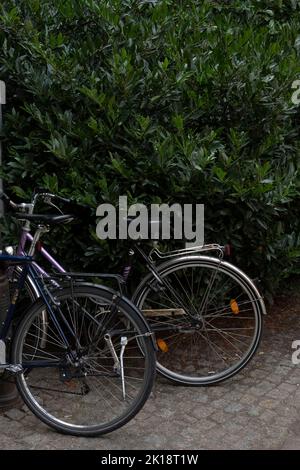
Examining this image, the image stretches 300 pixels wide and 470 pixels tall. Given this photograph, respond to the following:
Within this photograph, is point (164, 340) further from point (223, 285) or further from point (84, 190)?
point (84, 190)

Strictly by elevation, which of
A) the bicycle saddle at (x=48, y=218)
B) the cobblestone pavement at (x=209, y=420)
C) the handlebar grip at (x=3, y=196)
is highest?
the handlebar grip at (x=3, y=196)

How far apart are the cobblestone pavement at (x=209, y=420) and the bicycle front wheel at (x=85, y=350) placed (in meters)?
0.11

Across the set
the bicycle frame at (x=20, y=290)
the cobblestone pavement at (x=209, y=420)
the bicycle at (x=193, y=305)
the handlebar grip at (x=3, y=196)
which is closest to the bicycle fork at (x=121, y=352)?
the bicycle frame at (x=20, y=290)

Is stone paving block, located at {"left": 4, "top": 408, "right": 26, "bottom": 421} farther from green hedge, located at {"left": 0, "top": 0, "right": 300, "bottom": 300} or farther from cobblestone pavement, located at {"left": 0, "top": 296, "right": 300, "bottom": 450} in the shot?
green hedge, located at {"left": 0, "top": 0, "right": 300, "bottom": 300}

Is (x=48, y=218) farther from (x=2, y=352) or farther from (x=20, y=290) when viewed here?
(x=2, y=352)

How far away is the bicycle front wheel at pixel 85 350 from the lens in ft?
11.3

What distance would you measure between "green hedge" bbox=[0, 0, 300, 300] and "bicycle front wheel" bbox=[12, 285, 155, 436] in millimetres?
585

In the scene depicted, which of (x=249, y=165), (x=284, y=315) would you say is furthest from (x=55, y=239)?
(x=284, y=315)

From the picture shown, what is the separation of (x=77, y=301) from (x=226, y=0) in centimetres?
318

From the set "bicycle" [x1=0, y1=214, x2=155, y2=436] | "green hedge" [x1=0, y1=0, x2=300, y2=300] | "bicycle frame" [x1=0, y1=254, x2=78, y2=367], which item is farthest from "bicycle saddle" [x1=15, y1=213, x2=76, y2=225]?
"green hedge" [x1=0, y1=0, x2=300, y2=300]

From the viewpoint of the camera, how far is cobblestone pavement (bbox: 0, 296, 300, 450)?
3434 mm

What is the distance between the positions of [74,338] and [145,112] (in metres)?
1.58

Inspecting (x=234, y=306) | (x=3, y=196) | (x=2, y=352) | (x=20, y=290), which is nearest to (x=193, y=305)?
(x=234, y=306)

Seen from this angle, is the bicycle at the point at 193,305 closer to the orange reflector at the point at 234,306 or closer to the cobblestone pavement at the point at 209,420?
the orange reflector at the point at 234,306
